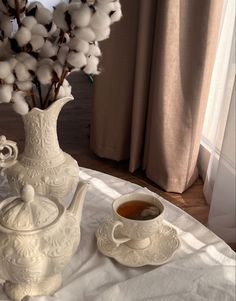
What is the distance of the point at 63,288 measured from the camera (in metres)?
0.85

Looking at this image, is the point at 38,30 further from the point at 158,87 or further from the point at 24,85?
the point at 158,87

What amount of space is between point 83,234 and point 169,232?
0.18 metres

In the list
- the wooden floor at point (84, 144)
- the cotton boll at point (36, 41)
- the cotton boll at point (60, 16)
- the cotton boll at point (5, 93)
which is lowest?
the wooden floor at point (84, 144)

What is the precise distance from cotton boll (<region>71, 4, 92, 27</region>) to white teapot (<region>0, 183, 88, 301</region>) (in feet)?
0.88

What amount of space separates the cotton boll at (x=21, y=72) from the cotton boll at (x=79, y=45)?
84 millimetres

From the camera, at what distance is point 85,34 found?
0.73 m

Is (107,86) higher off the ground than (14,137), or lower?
higher

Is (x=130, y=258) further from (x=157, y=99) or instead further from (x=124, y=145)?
(x=124, y=145)

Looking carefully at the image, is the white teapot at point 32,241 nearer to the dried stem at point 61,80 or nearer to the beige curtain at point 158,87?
the dried stem at point 61,80

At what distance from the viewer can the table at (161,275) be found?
2.72ft

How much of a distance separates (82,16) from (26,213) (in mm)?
319

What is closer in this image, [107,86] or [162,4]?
[162,4]

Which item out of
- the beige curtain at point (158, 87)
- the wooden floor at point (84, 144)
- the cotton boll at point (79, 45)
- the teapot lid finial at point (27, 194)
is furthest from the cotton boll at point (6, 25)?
the wooden floor at point (84, 144)

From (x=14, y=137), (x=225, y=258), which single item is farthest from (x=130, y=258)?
(x=14, y=137)
